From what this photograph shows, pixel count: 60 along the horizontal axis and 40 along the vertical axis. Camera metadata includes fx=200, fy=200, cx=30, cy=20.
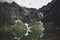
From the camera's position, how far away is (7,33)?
315 inches

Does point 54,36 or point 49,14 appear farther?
point 49,14

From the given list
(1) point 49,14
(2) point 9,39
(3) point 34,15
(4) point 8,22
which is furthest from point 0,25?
(1) point 49,14

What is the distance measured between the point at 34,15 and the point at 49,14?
0.67 meters

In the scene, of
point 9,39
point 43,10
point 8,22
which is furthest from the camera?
point 43,10

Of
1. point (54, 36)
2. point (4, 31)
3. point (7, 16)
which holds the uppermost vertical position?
point (7, 16)

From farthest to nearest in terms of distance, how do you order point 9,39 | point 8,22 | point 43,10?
point 43,10 → point 8,22 → point 9,39

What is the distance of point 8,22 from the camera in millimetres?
8367

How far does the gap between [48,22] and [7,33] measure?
185 centimetres

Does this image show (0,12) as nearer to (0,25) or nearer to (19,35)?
(0,25)

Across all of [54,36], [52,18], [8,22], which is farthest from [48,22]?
[8,22]

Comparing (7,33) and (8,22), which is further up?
(8,22)

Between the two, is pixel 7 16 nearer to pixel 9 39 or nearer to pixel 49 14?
pixel 9 39

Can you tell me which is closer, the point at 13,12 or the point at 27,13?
the point at 13,12

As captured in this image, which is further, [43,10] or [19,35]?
[43,10]
